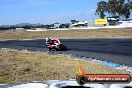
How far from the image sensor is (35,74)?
60.8 feet

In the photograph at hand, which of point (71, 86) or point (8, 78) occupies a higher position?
point (71, 86)

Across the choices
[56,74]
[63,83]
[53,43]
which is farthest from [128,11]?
[63,83]

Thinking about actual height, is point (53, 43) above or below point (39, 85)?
below

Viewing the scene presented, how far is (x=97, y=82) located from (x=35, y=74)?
15.3m

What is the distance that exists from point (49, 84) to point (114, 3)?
19839cm

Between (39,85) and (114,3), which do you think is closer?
(39,85)

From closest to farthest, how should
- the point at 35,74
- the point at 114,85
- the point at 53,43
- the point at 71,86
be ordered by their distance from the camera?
the point at 114,85 < the point at 71,86 < the point at 35,74 < the point at 53,43

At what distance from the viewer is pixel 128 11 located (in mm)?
195125

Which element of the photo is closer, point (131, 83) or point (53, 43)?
point (131, 83)

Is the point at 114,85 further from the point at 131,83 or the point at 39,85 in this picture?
the point at 39,85

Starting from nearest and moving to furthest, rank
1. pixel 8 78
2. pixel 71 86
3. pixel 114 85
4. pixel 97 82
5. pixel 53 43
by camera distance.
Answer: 1. pixel 97 82
2. pixel 114 85
3. pixel 71 86
4. pixel 8 78
5. pixel 53 43

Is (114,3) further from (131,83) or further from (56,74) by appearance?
(131,83)

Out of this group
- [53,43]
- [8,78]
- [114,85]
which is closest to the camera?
[114,85]

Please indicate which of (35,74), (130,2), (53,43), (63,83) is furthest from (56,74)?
(130,2)
